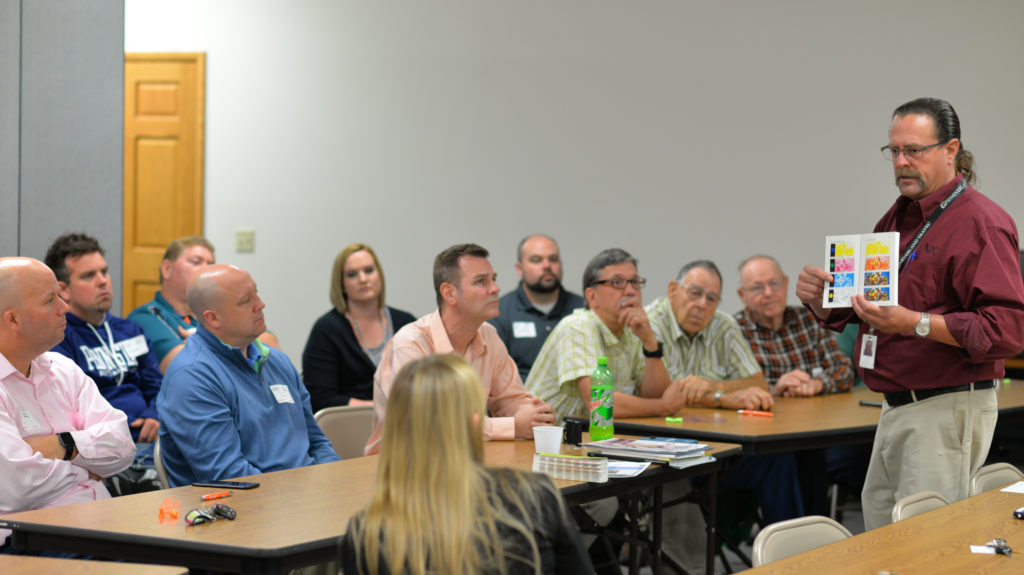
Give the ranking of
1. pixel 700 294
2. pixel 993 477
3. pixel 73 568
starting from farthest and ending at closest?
pixel 700 294 < pixel 993 477 < pixel 73 568

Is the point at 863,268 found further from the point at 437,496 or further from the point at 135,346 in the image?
the point at 135,346

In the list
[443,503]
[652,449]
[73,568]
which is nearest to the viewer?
[443,503]

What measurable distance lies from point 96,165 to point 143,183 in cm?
262

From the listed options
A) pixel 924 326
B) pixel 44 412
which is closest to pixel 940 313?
pixel 924 326

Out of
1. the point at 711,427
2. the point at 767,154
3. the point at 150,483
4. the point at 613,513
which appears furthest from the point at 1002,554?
the point at 767,154

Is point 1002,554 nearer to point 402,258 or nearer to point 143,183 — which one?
point 402,258

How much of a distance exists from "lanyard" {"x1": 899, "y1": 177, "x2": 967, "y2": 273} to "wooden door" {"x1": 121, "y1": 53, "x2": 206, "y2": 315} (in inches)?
214

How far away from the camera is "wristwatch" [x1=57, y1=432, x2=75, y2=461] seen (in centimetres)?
287

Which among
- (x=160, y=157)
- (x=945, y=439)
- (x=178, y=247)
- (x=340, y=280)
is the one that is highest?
(x=160, y=157)

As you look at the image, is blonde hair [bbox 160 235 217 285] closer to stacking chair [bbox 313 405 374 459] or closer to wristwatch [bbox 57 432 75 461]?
stacking chair [bbox 313 405 374 459]

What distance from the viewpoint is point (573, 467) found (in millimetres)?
2758

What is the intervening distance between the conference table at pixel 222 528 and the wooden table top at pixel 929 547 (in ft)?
2.62

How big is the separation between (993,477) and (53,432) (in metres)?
2.91

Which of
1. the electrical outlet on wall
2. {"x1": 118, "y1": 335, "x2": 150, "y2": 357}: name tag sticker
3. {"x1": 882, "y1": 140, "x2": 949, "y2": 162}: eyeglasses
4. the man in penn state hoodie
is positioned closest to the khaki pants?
{"x1": 882, "y1": 140, "x2": 949, "y2": 162}: eyeglasses
